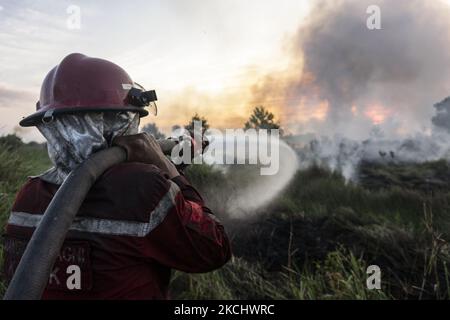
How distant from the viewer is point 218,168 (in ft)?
31.7

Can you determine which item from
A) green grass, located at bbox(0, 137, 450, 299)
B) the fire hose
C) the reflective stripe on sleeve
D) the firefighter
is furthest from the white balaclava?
green grass, located at bbox(0, 137, 450, 299)

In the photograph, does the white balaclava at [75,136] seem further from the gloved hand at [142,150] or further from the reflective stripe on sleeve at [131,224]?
the reflective stripe on sleeve at [131,224]

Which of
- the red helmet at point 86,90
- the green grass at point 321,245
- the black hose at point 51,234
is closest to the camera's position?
the black hose at point 51,234

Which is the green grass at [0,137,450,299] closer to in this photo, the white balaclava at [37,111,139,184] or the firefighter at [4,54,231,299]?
the firefighter at [4,54,231,299]

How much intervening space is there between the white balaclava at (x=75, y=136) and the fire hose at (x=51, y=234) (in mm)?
157

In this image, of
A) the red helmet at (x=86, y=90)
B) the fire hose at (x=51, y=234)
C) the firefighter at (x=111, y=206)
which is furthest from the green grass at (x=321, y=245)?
the fire hose at (x=51, y=234)

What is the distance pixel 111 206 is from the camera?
76.9 inches

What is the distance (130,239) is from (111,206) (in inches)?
6.4

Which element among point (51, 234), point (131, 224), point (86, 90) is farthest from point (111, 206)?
point (86, 90)

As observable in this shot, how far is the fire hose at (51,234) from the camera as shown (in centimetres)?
172

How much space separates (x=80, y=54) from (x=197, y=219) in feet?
3.57

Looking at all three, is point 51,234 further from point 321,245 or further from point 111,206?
point 321,245

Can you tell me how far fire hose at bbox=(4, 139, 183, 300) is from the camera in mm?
1721
